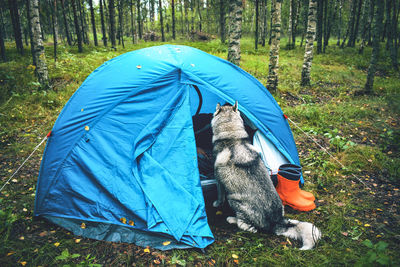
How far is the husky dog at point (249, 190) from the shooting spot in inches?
124

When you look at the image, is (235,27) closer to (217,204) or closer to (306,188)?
(306,188)

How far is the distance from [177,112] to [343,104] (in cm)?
735

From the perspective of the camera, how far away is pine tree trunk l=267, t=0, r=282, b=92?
821cm

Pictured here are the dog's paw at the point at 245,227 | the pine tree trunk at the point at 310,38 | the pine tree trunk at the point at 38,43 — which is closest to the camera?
the dog's paw at the point at 245,227

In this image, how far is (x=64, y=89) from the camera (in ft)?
28.1

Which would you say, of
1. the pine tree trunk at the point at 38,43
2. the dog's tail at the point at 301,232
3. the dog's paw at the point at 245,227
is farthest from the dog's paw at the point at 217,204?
the pine tree trunk at the point at 38,43

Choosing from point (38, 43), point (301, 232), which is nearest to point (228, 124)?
point (301, 232)

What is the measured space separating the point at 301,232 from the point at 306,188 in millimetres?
1518

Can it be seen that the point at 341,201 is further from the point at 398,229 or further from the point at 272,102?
the point at 272,102

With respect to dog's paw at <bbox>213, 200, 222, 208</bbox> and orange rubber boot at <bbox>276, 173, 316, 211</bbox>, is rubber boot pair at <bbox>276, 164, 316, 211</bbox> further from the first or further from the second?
dog's paw at <bbox>213, 200, 222, 208</bbox>

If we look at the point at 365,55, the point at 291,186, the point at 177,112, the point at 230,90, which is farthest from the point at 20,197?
the point at 365,55

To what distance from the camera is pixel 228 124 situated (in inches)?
150

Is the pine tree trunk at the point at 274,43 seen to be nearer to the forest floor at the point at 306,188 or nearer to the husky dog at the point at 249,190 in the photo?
the forest floor at the point at 306,188

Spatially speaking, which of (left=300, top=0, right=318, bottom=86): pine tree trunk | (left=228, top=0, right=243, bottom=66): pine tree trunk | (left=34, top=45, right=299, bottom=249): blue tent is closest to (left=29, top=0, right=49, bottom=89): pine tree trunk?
(left=34, top=45, right=299, bottom=249): blue tent
